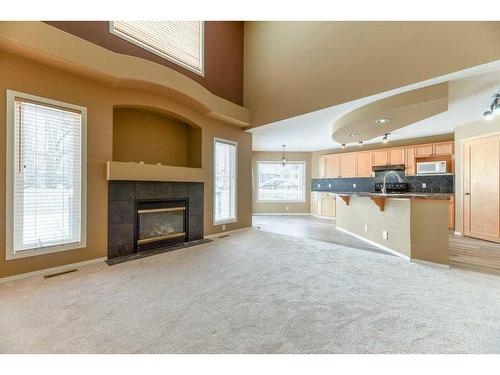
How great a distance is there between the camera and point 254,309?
2018 mm

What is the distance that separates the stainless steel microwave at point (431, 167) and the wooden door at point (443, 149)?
0.25 meters

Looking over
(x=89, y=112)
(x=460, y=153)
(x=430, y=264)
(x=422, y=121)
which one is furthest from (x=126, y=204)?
(x=460, y=153)

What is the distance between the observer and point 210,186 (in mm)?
4992

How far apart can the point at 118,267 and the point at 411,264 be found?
410cm

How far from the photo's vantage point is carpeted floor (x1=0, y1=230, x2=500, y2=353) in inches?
61.6

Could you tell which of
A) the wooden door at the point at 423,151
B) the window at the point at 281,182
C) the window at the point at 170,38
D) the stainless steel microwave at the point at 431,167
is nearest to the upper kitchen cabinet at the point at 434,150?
the wooden door at the point at 423,151

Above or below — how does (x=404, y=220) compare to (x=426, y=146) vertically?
below

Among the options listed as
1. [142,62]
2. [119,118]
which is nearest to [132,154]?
[119,118]

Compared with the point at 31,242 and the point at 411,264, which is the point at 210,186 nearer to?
the point at 31,242

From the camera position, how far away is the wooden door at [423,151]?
19.9ft

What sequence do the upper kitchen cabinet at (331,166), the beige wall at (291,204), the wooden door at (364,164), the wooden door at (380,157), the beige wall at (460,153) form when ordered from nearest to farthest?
the beige wall at (460,153) → the wooden door at (380,157) → the wooden door at (364,164) → the upper kitchen cabinet at (331,166) → the beige wall at (291,204)

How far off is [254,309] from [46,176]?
9.92ft

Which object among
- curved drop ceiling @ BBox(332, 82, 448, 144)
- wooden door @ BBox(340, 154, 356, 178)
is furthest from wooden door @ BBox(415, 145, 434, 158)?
curved drop ceiling @ BBox(332, 82, 448, 144)

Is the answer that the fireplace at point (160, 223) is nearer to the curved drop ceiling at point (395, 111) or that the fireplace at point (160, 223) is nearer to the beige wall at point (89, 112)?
the beige wall at point (89, 112)
